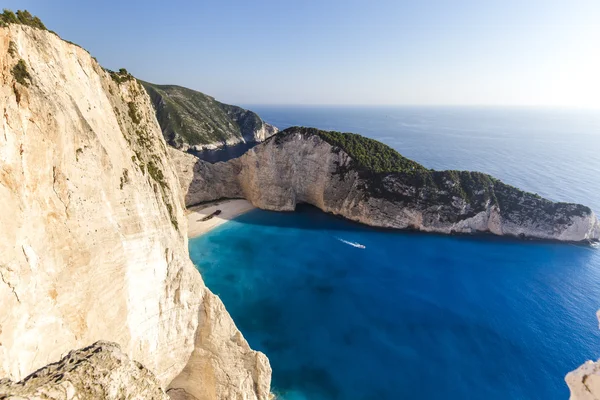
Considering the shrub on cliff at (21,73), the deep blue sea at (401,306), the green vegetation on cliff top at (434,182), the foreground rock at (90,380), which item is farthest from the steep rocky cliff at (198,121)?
the foreground rock at (90,380)

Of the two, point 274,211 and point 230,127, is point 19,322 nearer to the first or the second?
point 274,211

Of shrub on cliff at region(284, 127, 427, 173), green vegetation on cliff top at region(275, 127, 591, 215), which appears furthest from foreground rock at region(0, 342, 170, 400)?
shrub on cliff at region(284, 127, 427, 173)

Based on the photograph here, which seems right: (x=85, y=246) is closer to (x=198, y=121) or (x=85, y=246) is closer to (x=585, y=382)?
(x=585, y=382)

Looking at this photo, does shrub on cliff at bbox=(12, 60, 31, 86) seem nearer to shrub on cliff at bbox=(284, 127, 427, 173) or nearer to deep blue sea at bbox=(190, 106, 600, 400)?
deep blue sea at bbox=(190, 106, 600, 400)

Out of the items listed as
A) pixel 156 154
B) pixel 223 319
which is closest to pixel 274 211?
pixel 156 154

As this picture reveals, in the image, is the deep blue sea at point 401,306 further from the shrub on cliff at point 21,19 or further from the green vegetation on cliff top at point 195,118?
the green vegetation on cliff top at point 195,118

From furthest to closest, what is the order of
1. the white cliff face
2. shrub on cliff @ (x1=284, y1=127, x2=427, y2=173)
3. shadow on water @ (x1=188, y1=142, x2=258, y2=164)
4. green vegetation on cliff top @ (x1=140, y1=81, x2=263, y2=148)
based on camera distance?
green vegetation on cliff top @ (x1=140, y1=81, x2=263, y2=148) < shadow on water @ (x1=188, y1=142, x2=258, y2=164) < shrub on cliff @ (x1=284, y1=127, x2=427, y2=173) < the white cliff face

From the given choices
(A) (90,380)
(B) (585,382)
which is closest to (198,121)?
(A) (90,380)
